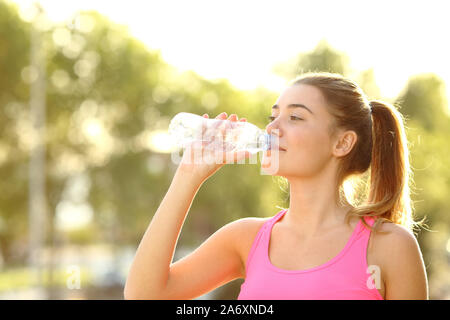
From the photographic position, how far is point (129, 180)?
2250 centimetres

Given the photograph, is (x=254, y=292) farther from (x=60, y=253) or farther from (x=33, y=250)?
(x=60, y=253)

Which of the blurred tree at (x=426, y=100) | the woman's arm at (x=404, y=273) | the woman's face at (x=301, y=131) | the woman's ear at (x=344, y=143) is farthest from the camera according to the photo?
the blurred tree at (x=426, y=100)

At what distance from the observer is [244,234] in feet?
7.49

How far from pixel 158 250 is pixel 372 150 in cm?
86

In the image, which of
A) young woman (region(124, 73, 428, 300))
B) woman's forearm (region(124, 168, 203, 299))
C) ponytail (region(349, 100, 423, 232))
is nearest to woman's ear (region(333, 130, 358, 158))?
young woman (region(124, 73, 428, 300))

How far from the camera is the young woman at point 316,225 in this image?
198 cm

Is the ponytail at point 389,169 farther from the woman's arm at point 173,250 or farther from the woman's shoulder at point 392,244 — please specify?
the woman's arm at point 173,250

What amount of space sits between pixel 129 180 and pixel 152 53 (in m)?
5.02

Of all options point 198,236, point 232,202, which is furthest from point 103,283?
point 232,202

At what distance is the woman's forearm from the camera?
2193 millimetres

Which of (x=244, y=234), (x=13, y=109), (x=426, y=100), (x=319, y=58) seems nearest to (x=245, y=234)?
(x=244, y=234)

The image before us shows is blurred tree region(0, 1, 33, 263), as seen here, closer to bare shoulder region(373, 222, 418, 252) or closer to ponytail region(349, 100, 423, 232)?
ponytail region(349, 100, 423, 232)

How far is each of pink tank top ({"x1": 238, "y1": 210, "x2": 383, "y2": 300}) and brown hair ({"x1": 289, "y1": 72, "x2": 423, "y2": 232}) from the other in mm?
183

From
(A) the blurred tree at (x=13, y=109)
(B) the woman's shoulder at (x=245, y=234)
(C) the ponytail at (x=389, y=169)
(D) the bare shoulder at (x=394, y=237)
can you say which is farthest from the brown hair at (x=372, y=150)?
(A) the blurred tree at (x=13, y=109)
